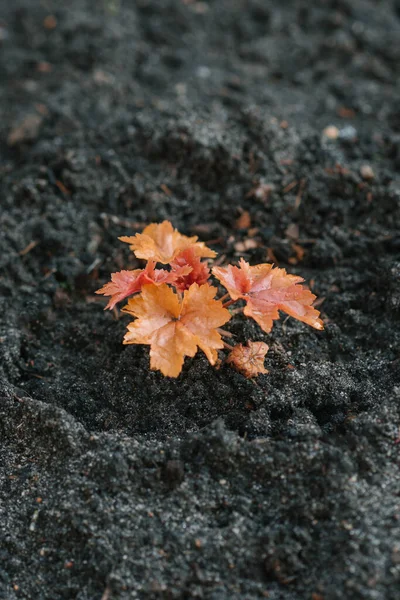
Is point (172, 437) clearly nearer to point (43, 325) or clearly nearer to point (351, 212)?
point (43, 325)

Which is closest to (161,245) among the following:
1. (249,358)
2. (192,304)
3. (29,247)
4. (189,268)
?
(189,268)

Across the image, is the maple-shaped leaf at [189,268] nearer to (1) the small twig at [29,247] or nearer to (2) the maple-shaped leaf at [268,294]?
(2) the maple-shaped leaf at [268,294]

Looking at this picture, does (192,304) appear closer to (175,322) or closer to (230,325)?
(175,322)

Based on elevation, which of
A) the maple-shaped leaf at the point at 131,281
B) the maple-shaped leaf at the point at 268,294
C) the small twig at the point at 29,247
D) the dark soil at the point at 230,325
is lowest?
the small twig at the point at 29,247

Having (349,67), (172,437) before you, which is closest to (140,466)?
(172,437)

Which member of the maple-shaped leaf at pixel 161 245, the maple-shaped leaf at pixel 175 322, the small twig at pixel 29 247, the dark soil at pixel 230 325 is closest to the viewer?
the dark soil at pixel 230 325

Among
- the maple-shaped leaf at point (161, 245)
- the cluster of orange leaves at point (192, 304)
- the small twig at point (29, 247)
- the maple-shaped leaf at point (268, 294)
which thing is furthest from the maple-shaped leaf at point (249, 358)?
the small twig at point (29, 247)

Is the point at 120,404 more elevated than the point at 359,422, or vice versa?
the point at 359,422
